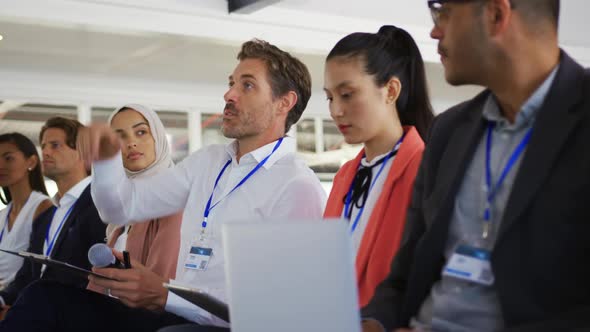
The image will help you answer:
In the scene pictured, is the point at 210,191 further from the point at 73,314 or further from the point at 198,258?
the point at 73,314

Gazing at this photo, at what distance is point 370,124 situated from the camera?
7.82ft

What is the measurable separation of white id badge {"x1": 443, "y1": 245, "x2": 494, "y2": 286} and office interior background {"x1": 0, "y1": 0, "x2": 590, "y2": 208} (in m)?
5.05

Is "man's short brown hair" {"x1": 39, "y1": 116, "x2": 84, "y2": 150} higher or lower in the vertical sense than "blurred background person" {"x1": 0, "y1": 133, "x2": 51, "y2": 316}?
higher

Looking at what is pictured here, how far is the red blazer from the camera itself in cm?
214

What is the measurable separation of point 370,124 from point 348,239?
1.07m

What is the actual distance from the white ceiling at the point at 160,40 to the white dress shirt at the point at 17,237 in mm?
1744

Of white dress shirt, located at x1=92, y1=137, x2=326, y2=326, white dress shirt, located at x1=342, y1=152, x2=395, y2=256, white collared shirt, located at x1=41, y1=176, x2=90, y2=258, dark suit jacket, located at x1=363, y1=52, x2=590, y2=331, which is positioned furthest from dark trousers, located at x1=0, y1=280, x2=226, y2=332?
white collared shirt, located at x1=41, y1=176, x2=90, y2=258

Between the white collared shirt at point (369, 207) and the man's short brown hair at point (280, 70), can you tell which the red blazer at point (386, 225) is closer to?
the white collared shirt at point (369, 207)

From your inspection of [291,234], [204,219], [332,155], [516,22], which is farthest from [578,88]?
[332,155]

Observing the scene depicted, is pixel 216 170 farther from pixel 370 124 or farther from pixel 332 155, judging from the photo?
pixel 332 155

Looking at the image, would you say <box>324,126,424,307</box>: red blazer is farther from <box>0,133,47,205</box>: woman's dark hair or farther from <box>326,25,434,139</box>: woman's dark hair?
<box>0,133,47,205</box>: woman's dark hair

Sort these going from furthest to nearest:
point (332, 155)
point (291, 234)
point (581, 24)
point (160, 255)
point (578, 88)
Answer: point (332, 155) < point (581, 24) < point (160, 255) < point (578, 88) < point (291, 234)

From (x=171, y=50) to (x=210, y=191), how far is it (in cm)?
509

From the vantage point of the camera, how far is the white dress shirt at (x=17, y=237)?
4.97 metres
